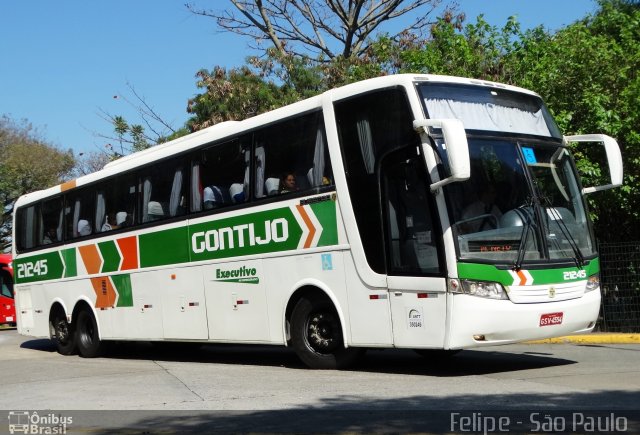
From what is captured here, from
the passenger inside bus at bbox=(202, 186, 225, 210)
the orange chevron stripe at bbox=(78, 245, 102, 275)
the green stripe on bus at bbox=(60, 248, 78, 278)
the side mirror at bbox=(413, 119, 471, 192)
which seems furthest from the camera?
the green stripe on bus at bbox=(60, 248, 78, 278)

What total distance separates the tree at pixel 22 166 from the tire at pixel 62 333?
2921 cm

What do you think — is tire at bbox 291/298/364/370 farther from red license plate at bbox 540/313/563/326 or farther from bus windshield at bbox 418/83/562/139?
bus windshield at bbox 418/83/562/139

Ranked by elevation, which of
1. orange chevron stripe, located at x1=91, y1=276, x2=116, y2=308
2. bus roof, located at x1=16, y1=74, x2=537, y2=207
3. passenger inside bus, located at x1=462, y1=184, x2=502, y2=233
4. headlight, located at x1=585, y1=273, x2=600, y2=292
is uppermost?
bus roof, located at x1=16, y1=74, x2=537, y2=207

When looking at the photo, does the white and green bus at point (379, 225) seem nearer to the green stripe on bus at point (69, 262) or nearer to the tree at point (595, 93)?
the green stripe on bus at point (69, 262)

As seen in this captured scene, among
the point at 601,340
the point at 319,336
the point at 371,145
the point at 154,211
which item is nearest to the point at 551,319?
the point at 371,145

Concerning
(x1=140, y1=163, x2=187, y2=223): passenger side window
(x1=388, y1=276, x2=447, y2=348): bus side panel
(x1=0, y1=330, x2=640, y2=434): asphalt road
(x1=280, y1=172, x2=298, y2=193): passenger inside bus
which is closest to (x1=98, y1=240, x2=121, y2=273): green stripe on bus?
(x1=140, y1=163, x2=187, y2=223): passenger side window

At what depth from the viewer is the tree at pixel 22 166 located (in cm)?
4572

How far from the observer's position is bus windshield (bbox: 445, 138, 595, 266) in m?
9.69

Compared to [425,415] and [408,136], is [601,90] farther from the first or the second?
[425,415]

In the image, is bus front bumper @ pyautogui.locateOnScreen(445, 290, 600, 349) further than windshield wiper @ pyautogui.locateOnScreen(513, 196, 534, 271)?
No

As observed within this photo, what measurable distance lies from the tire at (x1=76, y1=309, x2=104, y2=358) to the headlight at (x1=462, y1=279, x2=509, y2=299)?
29.8 ft

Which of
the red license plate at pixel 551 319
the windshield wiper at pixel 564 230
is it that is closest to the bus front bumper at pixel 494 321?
the red license plate at pixel 551 319

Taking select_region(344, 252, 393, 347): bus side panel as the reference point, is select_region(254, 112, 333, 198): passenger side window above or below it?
above

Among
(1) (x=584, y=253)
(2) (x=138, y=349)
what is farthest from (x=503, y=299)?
(2) (x=138, y=349)
